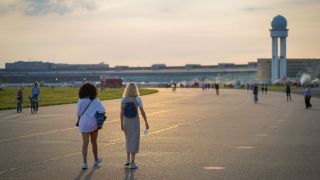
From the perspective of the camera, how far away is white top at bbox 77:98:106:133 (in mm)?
11586

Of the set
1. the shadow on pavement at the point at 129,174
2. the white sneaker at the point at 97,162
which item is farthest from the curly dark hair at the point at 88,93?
the shadow on pavement at the point at 129,174

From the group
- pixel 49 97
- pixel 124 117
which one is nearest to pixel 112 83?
pixel 49 97

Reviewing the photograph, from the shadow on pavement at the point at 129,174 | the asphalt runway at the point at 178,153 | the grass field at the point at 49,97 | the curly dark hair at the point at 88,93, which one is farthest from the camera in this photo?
the grass field at the point at 49,97

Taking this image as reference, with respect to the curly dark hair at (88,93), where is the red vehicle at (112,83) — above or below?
below

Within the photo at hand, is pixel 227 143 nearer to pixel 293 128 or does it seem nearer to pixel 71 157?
pixel 71 157

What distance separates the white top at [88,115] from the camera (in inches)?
456

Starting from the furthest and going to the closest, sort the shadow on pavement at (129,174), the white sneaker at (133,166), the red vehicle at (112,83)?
the red vehicle at (112,83) → the white sneaker at (133,166) → the shadow on pavement at (129,174)

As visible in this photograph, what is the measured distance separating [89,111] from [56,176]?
1.71m

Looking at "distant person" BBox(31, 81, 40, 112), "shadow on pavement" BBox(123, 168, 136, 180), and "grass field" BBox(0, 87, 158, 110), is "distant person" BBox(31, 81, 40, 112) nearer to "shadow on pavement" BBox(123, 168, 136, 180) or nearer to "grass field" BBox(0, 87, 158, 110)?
"grass field" BBox(0, 87, 158, 110)

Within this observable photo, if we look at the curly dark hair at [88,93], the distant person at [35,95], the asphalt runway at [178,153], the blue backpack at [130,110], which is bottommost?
the asphalt runway at [178,153]

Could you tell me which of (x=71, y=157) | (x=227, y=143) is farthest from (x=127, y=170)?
(x=227, y=143)

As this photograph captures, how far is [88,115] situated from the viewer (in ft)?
38.0

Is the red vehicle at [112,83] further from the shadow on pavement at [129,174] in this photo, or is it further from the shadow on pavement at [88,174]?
the shadow on pavement at [129,174]

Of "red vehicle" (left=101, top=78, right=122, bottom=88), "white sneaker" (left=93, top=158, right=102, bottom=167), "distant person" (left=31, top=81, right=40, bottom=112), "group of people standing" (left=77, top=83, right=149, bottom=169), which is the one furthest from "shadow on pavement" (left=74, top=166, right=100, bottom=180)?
"red vehicle" (left=101, top=78, right=122, bottom=88)
